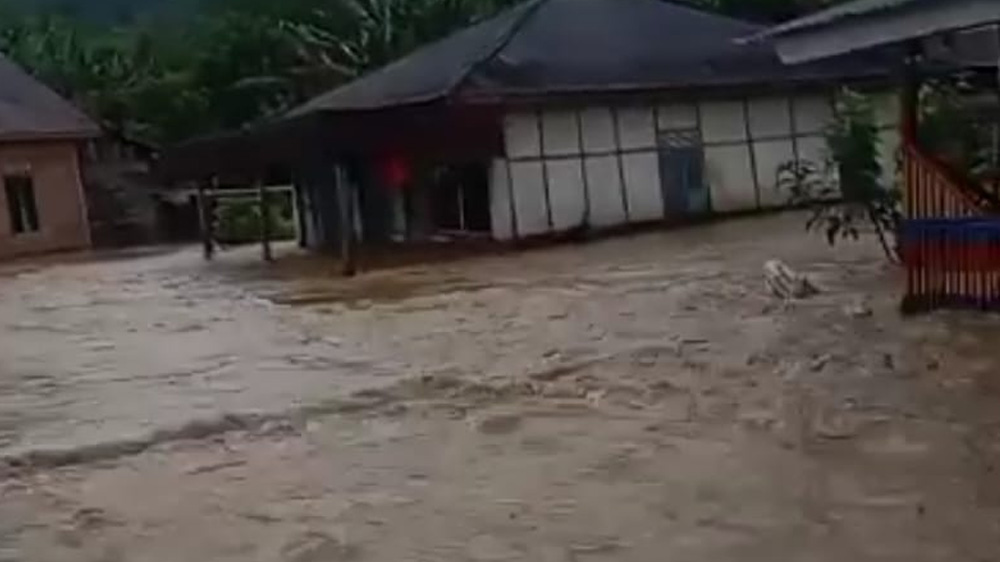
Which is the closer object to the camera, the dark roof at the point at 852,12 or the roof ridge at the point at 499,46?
the dark roof at the point at 852,12

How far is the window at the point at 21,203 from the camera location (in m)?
33.5

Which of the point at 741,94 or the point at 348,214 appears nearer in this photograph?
the point at 348,214

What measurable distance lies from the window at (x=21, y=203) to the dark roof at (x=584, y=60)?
902cm

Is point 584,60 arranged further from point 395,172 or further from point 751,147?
point 395,172

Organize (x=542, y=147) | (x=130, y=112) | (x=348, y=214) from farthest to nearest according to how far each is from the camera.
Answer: (x=130, y=112), (x=542, y=147), (x=348, y=214)

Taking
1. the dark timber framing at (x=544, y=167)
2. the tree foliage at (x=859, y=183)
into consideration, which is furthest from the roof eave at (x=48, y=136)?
the tree foliage at (x=859, y=183)

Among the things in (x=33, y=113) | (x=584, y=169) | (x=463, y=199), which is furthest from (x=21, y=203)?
(x=584, y=169)

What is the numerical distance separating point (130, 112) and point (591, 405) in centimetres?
3134

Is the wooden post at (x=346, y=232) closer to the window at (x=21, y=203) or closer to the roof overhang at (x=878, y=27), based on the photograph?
the roof overhang at (x=878, y=27)

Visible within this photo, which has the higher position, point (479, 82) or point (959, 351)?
point (479, 82)

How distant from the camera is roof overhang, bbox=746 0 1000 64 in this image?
9.83 m

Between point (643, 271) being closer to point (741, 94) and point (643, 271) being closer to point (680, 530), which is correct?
point (741, 94)

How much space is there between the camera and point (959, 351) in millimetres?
9625

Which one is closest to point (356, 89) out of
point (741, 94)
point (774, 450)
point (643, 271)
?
point (741, 94)
